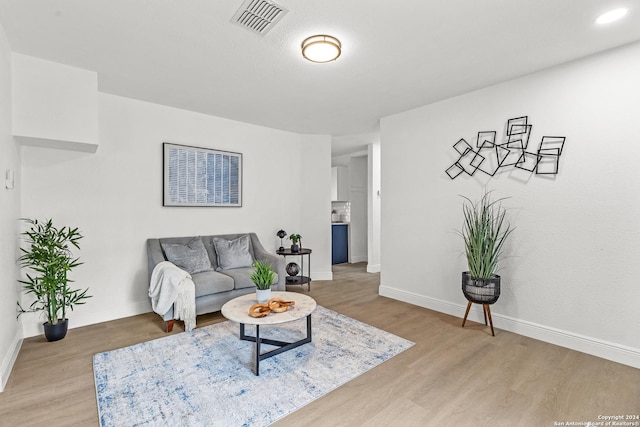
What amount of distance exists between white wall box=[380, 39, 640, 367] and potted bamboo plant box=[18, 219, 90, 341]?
3.92m

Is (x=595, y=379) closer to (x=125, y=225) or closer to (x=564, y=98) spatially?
(x=564, y=98)

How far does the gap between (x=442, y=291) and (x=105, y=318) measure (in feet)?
12.9

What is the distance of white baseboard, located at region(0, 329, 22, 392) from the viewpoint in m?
2.13

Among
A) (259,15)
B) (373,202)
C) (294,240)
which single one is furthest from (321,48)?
(373,202)

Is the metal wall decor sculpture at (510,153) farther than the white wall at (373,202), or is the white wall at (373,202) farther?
the white wall at (373,202)

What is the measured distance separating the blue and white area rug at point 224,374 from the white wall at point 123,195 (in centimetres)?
105

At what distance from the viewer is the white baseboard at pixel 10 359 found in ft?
6.99

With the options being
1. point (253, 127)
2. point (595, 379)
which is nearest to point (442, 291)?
point (595, 379)

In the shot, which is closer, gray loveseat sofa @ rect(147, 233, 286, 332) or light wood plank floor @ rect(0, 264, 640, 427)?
light wood plank floor @ rect(0, 264, 640, 427)

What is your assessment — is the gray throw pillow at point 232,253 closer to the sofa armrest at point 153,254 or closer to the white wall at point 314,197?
the sofa armrest at point 153,254

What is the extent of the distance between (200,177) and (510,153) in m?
3.71

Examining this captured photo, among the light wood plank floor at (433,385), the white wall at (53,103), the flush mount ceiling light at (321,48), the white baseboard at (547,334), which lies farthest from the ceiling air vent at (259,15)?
the white baseboard at (547,334)

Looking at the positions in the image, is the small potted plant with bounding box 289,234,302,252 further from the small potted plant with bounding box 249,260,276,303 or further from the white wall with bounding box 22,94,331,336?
the small potted plant with bounding box 249,260,276,303

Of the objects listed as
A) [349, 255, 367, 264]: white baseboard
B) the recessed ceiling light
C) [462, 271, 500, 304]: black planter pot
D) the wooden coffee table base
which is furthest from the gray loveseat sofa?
the recessed ceiling light
